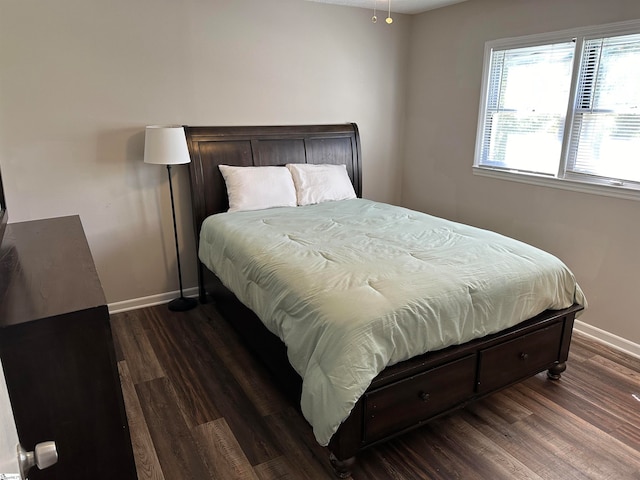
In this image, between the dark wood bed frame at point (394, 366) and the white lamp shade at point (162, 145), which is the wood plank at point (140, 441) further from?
the white lamp shade at point (162, 145)

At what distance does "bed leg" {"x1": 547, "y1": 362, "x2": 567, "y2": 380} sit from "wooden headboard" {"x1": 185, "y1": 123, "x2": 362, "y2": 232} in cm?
238

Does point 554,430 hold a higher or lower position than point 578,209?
lower

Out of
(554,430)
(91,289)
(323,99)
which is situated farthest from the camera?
(323,99)

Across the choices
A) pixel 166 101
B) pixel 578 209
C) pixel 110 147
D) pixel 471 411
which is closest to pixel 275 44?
pixel 166 101

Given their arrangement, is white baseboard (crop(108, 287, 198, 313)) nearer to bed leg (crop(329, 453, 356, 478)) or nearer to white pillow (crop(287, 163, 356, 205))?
white pillow (crop(287, 163, 356, 205))

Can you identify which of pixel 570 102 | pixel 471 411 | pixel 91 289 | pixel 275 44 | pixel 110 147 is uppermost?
pixel 275 44

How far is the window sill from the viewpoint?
2908 millimetres

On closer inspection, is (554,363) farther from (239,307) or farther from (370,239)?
(239,307)

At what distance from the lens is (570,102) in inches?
124

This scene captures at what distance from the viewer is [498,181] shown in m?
3.77

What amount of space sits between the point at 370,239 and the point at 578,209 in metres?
1.61

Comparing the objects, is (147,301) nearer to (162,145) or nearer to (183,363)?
(183,363)

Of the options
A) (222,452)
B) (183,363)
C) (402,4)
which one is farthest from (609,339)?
(402,4)

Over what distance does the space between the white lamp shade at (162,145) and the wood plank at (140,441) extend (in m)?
1.50
